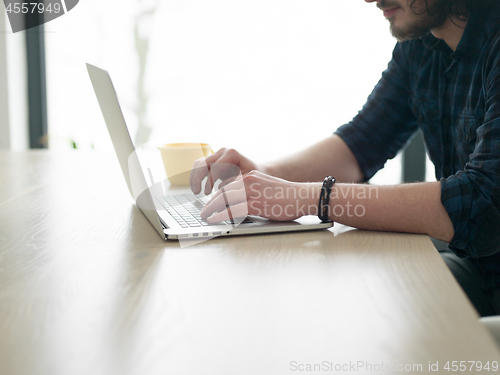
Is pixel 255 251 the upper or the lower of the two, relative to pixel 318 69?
lower

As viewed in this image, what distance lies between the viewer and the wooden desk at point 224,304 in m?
0.33

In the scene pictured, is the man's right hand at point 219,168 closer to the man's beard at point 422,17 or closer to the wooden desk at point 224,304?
the wooden desk at point 224,304

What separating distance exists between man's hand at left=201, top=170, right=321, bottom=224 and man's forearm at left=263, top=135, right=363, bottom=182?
263 mm

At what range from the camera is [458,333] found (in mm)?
354

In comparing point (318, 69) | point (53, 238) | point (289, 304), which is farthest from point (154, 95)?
point (289, 304)

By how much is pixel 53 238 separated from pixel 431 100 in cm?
85

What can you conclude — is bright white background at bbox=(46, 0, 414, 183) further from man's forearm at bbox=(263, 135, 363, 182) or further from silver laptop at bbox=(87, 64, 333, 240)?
silver laptop at bbox=(87, 64, 333, 240)

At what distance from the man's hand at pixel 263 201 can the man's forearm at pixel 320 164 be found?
0.86 ft

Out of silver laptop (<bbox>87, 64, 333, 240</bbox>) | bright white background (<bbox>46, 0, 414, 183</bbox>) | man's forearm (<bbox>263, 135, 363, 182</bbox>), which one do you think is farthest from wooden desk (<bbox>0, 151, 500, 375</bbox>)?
bright white background (<bbox>46, 0, 414, 183</bbox>)

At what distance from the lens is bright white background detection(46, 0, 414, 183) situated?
92.4 inches

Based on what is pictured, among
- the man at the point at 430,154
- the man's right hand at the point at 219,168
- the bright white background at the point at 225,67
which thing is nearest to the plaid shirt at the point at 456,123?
the man at the point at 430,154

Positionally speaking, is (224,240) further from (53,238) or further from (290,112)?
(290,112)

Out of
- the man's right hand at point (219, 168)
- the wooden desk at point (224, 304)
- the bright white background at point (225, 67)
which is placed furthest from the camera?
the bright white background at point (225, 67)

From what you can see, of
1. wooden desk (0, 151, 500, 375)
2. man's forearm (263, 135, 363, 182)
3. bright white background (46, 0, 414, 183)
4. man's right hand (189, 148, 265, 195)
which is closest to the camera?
wooden desk (0, 151, 500, 375)
